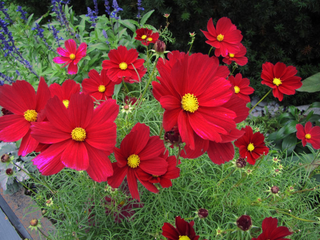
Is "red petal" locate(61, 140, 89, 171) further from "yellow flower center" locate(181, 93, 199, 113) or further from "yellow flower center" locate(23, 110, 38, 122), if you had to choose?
"yellow flower center" locate(181, 93, 199, 113)

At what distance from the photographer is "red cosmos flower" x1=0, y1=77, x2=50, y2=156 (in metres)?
0.48

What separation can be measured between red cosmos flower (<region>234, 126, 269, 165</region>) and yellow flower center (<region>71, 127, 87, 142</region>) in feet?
1.78

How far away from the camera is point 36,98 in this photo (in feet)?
1.65

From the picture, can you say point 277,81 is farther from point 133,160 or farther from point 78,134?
point 78,134

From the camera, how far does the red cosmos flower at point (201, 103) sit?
44 cm

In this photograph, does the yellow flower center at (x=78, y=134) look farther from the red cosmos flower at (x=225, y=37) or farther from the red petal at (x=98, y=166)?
the red cosmos flower at (x=225, y=37)

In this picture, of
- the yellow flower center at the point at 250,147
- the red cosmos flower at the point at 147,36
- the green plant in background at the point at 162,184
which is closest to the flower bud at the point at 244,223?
the green plant in background at the point at 162,184

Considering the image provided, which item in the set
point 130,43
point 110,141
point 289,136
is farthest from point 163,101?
point 289,136

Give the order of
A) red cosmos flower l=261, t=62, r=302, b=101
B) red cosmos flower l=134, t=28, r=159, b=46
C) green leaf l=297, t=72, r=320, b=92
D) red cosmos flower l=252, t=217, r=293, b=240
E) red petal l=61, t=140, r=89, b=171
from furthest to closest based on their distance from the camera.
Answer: green leaf l=297, t=72, r=320, b=92, red cosmos flower l=134, t=28, r=159, b=46, red cosmos flower l=261, t=62, r=302, b=101, red cosmos flower l=252, t=217, r=293, b=240, red petal l=61, t=140, r=89, b=171

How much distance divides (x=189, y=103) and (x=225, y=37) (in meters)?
0.53

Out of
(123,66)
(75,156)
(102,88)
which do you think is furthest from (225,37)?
(75,156)

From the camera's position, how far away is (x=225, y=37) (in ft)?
2.87

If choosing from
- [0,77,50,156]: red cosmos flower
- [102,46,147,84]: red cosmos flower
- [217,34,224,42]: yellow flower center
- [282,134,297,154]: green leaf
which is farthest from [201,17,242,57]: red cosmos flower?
[282,134,297,154]: green leaf

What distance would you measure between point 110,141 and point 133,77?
0.44 metres
